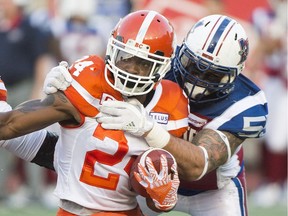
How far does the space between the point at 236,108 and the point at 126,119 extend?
829 mm

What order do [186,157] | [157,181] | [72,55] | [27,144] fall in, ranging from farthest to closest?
[72,55] → [27,144] → [186,157] → [157,181]

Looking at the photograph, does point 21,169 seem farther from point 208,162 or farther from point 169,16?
point 208,162

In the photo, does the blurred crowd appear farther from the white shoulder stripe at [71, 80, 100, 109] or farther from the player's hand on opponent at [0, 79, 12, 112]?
the white shoulder stripe at [71, 80, 100, 109]

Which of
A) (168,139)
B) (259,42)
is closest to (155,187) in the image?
(168,139)

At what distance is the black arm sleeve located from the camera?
497cm

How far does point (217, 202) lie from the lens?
538 cm

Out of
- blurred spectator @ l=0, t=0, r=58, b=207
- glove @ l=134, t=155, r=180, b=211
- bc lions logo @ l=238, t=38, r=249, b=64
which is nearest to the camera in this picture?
glove @ l=134, t=155, r=180, b=211

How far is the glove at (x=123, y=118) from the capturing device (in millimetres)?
4496

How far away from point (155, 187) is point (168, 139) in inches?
11.6

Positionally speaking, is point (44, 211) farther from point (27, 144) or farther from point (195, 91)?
point (195, 91)

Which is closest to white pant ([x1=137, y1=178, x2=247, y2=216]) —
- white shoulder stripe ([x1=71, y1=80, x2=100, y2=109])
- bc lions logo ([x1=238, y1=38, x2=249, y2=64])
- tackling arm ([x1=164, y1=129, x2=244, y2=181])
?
tackling arm ([x1=164, y1=129, x2=244, y2=181])

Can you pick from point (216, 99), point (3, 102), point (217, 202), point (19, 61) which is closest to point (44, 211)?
point (19, 61)

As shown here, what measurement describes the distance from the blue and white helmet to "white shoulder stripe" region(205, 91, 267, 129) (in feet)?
0.29

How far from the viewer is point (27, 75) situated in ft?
27.7
